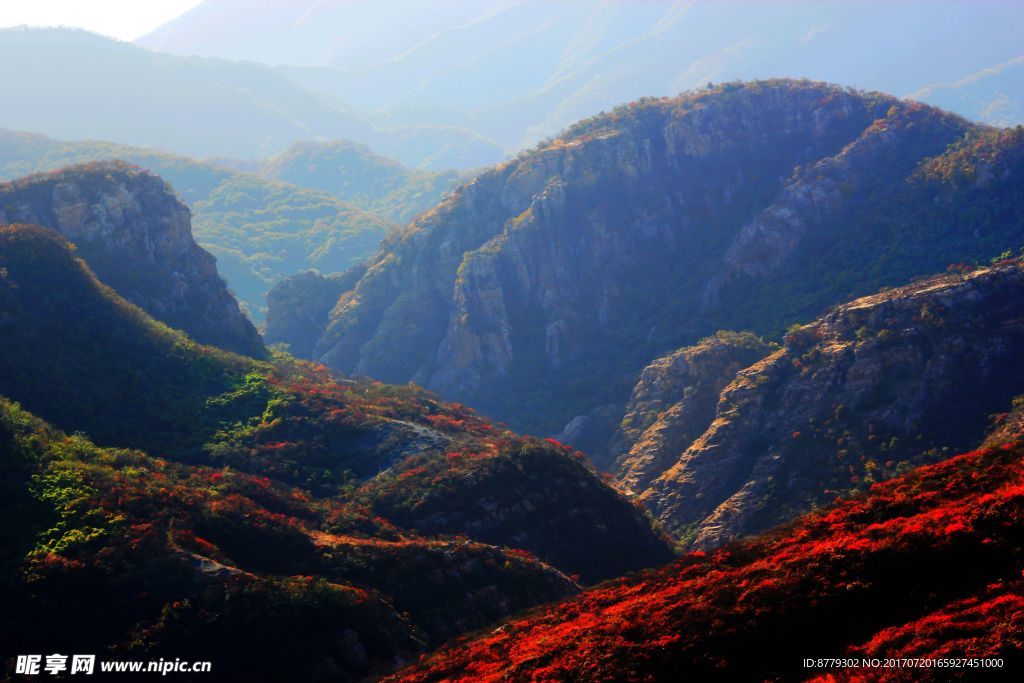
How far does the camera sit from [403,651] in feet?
162

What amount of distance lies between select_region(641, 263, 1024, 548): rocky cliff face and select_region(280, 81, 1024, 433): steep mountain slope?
73.7ft

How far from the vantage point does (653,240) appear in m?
150

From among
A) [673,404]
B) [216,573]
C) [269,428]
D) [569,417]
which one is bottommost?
[569,417]

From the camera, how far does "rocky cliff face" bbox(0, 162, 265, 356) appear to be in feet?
339

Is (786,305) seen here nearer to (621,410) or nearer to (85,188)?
(621,410)

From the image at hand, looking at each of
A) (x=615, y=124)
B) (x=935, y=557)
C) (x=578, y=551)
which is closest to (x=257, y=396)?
(x=578, y=551)

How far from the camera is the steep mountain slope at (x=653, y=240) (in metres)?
124

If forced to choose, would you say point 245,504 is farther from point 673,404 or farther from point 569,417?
point 569,417

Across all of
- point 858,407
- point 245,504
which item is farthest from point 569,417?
point 245,504

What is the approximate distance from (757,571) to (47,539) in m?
36.1

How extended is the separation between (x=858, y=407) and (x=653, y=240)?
66.2m

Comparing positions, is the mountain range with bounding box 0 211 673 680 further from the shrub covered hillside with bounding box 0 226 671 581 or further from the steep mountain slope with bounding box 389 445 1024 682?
the steep mountain slope with bounding box 389 445 1024 682

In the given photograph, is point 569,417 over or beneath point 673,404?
beneath

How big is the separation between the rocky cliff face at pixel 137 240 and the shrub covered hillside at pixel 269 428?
15451 mm
